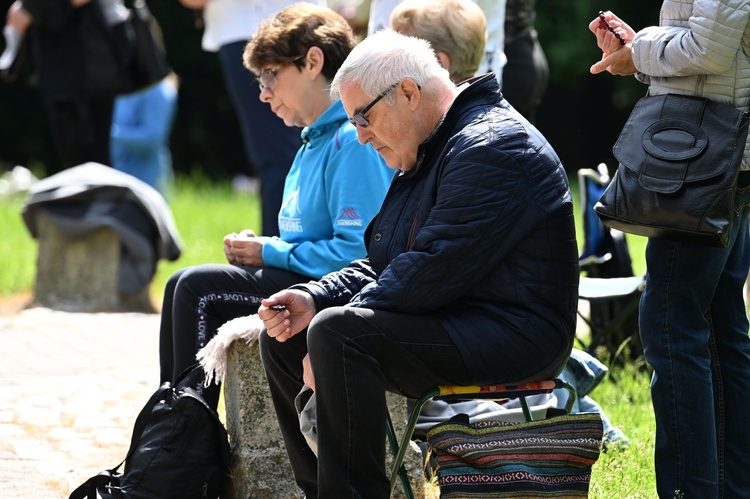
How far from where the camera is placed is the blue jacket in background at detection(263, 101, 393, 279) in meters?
3.80

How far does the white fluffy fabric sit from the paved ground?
0.77 meters

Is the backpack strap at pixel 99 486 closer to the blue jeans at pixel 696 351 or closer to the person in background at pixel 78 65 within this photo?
the blue jeans at pixel 696 351

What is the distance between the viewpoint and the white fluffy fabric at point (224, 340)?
3.69 m

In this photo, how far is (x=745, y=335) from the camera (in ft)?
10.9

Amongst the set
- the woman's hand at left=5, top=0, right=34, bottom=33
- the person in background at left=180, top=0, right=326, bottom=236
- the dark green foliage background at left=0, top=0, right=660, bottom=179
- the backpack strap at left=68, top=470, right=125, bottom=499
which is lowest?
the dark green foliage background at left=0, top=0, right=660, bottom=179

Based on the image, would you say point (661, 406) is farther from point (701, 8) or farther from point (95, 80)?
point (95, 80)

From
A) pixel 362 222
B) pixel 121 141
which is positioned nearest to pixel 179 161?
pixel 121 141

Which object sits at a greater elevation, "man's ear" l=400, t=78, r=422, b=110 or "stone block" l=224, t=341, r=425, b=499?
"man's ear" l=400, t=78, r=422, b=110

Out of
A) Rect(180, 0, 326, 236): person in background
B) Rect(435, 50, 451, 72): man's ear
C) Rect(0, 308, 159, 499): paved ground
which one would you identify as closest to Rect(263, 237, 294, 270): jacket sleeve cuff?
Rect(435, 50, 451, 72): man's ear

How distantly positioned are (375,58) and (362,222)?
0.67 meters

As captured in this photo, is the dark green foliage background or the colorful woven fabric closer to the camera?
the colorful woven fabric

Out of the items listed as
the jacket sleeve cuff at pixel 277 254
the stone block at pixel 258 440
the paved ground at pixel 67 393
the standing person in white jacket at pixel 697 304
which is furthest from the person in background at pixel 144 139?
the standing person in white jacket at pixel 697 304

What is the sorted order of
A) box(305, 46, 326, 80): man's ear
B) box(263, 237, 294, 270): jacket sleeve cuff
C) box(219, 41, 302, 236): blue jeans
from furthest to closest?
box(219, 41, 302, 236): blue jeans → box(305, 46, 326, 80): man's ear → box(263, 237, 294, 270): jacket sleeve cuff

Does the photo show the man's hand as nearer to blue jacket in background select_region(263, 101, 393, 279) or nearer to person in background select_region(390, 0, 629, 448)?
blue jacket in background select_region(263, 101, 393, 279)
